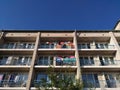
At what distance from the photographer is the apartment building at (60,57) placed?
1550 cm

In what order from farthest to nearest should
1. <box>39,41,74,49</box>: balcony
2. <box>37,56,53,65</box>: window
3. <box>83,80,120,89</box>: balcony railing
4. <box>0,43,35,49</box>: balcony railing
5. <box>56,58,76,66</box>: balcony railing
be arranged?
<box>0,43,35,49</box>: balcony railing
<box>39,41,74,49</box>: balcony
<box>37,56,53,65</box>: window
<box>56,58,76,66</box>: balcony railing
<box>83,80,120,89</box>: balcony railing

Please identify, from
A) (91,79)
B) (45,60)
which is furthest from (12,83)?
(91,79)

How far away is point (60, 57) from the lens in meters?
18.1

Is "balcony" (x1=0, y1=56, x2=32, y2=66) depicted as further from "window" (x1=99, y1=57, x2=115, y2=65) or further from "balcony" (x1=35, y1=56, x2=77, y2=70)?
"window" (x1=99, y1=57, x2=115, y2=65)

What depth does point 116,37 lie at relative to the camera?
2005cm

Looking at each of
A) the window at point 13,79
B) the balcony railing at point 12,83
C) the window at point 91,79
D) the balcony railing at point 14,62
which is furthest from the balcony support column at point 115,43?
the balcony railing at point 12,83

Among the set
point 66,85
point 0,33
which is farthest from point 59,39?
point 66,85

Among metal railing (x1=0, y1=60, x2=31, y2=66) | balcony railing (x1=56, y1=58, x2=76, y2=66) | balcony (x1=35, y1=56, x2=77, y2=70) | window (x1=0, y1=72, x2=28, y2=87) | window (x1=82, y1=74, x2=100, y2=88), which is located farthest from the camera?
metal railing (x1=0, y1=60, x2=31, y2=66)

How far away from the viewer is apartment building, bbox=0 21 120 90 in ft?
50.9

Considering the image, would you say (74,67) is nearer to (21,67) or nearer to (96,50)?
(96,50)

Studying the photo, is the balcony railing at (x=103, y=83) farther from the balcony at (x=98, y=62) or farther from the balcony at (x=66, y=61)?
the balcony at (x=66, y=61)

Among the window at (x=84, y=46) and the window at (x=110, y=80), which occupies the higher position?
the window at (x=84, y=46)

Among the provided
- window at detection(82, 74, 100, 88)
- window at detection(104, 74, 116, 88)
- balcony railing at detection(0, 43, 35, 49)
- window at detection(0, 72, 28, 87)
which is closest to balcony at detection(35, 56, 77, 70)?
window at detection(82, 74, 100, 88)

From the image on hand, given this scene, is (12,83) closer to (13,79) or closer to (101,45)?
(13,79)
